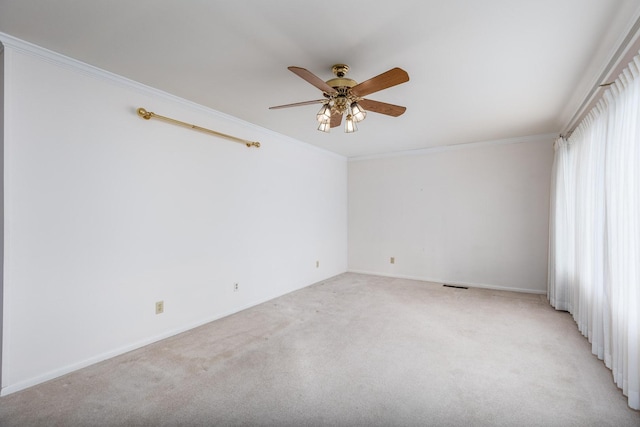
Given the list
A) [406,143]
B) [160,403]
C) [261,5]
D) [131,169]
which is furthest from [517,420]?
[406,143]

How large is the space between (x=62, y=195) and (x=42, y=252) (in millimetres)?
430

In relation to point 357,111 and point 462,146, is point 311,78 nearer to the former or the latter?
point 357,111

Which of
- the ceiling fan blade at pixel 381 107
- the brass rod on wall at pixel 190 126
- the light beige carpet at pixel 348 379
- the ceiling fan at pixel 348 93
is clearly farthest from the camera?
the brass rod on wall at pixel 190 126

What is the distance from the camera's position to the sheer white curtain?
184 cm

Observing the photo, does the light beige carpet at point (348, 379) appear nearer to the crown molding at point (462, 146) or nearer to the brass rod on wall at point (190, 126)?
the brass rod on wall at point (190, 126)

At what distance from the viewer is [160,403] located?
192 cm

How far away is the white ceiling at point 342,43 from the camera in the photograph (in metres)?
1.68

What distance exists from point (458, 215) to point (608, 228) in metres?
2.78

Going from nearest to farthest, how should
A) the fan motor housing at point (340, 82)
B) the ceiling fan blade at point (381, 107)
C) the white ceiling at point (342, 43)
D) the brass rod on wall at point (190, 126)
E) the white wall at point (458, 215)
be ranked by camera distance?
the white ceiling at point (342, 43) < the fan motor housing at point (340, 82) < the ceiling fan blade at point (381, 107) < the brass rod on wall at point (190, 126) < the white wall at point (458, 215)

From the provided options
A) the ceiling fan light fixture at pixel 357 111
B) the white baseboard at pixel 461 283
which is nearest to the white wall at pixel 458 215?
the white baseboard at pixel 461 283

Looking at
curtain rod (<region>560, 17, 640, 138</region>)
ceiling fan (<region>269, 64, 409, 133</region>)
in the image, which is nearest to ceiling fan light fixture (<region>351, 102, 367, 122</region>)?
ceiling fan (<region>269, 64, 409, 133</region>)

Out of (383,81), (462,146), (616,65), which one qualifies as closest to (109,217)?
(383,81)

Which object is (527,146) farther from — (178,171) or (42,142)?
(42,142)

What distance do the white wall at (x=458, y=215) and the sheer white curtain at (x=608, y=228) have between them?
0.88 m
